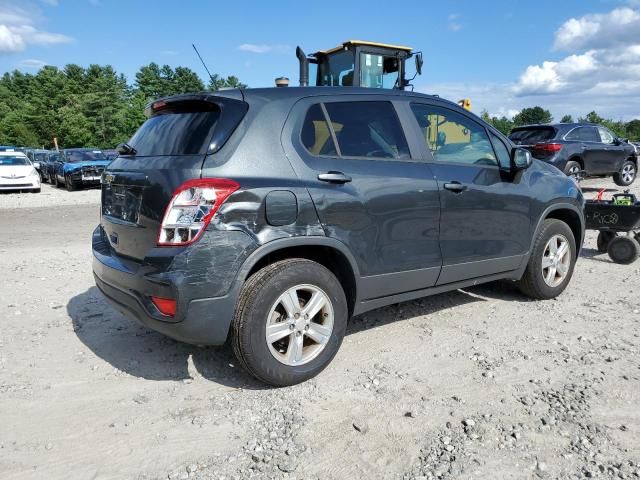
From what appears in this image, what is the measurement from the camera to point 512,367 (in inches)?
142

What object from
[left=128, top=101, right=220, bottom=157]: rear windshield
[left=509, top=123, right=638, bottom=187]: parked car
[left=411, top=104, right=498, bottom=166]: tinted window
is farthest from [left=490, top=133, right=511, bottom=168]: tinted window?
[left=509, top=123, right=638, bottom=187]: parked car

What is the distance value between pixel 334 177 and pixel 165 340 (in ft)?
6.61

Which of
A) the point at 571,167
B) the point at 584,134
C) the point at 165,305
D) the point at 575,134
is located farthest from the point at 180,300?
the point at 584,134

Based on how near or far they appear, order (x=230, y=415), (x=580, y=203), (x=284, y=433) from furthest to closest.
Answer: (x=580, y=203), (x=230, y=415), (x=284, y=433)

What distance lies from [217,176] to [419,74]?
29.9 feet

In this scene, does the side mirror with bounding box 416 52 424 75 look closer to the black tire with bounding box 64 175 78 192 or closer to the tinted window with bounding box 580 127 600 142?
the tinted window with bounding box 580 127 600 142

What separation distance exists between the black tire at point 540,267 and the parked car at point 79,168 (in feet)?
56.2

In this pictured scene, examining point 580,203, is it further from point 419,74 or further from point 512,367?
point 419,74

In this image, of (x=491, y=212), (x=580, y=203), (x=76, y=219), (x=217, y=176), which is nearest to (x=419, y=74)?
(x=580, y=203)

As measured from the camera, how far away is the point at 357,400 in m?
3.18

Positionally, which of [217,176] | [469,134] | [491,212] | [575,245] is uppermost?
[469,134]

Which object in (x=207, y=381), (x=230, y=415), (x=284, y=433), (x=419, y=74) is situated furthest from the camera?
(x=419, y=74)

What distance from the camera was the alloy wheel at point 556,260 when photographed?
4996mm

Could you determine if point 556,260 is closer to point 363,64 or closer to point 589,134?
point 363,64
